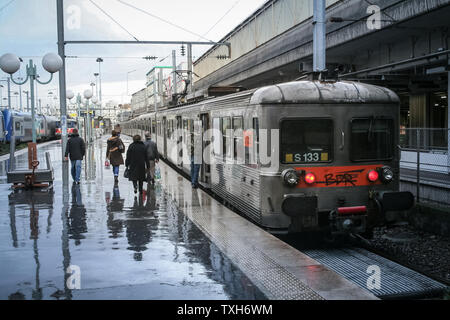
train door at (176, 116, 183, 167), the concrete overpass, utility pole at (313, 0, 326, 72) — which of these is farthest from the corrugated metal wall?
train door at (176, 116, 183, 167)

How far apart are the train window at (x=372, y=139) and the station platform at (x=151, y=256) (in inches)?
89.5

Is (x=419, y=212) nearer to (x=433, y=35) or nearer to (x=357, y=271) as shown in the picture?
(x=357, y=271)

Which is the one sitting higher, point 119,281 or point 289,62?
point 289,62

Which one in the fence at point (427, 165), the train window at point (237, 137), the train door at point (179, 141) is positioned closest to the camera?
the train window at point (237, 137)

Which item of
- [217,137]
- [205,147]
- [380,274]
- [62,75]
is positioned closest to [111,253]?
[380,274]

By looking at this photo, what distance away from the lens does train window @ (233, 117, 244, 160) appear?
1107cm

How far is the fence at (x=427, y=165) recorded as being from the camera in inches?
519

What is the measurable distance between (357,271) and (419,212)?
448cm

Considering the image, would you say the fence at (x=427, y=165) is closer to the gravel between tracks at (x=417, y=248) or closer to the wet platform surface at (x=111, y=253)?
the gravel between tracks at (x=417, y=248)

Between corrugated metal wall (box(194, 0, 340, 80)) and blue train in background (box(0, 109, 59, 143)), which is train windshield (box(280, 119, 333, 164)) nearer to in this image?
corrugated metal wall (box(194, 0, 340, 80))

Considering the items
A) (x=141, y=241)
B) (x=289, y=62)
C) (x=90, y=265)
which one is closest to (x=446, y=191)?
(x=141, y=241)

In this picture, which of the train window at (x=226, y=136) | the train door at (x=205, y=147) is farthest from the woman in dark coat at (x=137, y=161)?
the train window at (x=226, y=136)

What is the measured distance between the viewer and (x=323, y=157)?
9.62m

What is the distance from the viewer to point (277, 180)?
30.9 feet
